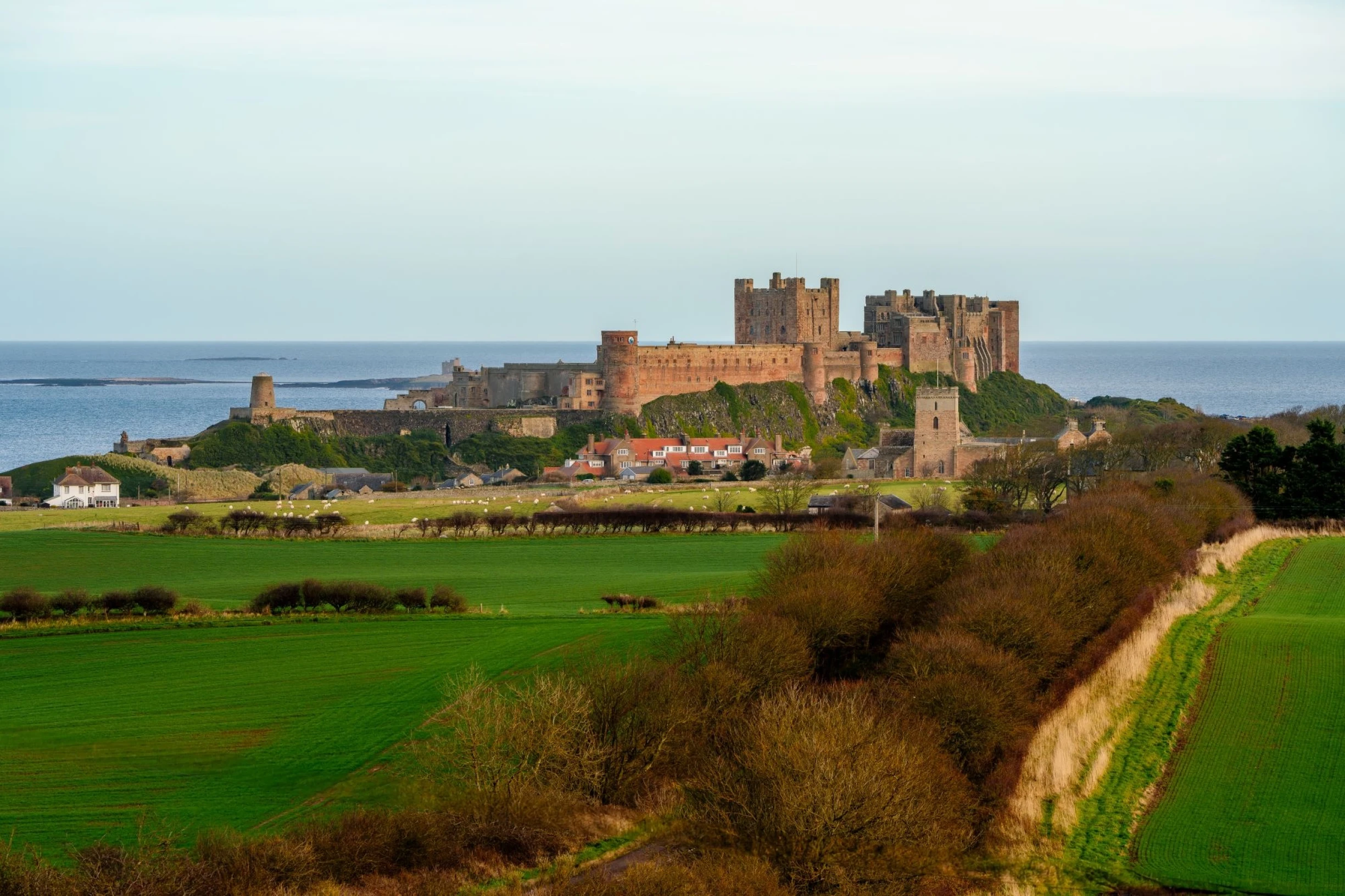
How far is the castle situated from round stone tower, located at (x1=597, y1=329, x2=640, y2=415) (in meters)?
0.03

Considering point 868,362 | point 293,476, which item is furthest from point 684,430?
point 293,476

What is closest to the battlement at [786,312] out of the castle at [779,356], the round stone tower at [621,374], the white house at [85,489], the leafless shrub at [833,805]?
the castle at [779,356]

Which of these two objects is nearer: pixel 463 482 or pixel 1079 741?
pixel 1079 741

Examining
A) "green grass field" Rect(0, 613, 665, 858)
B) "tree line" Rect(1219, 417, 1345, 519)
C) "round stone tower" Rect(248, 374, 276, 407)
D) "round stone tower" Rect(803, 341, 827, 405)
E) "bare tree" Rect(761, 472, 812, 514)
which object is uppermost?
"round stone tower" Rect(803, 341, 827, 405)

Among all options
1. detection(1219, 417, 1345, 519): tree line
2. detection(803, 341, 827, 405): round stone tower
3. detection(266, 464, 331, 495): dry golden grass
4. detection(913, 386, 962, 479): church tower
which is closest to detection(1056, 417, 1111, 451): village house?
detection(913, 386, 962, 479): church tower

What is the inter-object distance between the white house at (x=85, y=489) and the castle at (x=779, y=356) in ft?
72.0

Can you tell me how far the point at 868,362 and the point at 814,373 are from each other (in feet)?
12.1

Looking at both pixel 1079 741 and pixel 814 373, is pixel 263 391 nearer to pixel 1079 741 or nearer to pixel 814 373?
pixel 814 373

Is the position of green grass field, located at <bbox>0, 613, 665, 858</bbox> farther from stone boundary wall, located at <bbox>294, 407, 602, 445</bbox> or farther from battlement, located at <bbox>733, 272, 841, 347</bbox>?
battlement, located at <bbox>733, 272, 841, 347</bbox>

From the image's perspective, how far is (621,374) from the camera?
69062 mm

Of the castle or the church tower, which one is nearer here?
the church tower

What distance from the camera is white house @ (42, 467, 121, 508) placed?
172ft

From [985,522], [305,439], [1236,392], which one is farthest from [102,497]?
[1236,392]

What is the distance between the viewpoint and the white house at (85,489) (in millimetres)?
52312
